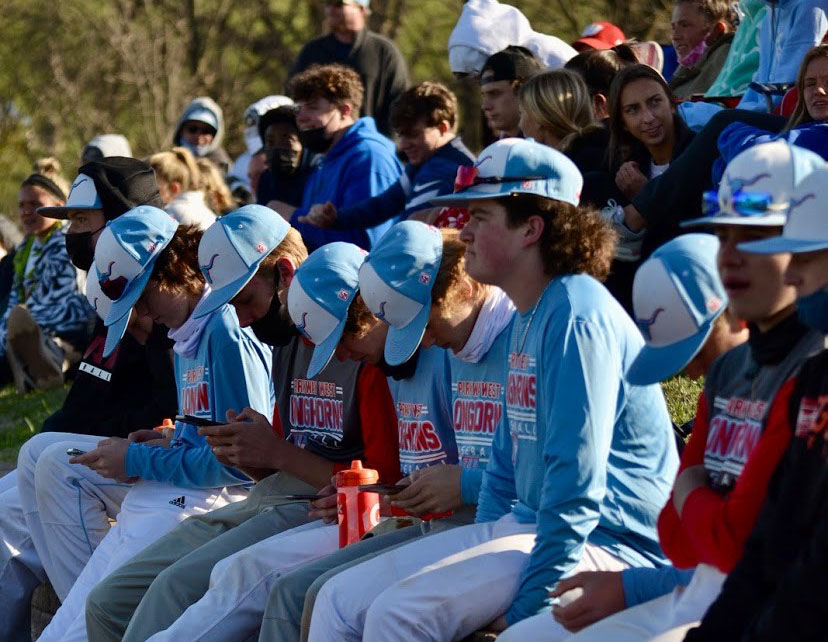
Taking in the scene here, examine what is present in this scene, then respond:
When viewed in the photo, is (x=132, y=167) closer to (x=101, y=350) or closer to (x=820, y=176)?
(x=101, y=350)

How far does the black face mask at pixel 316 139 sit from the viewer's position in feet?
26.5

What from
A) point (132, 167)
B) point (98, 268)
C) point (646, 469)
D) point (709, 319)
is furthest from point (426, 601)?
point (132, 167)

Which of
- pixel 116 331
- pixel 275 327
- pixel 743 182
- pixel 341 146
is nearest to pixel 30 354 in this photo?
pixel 341 146

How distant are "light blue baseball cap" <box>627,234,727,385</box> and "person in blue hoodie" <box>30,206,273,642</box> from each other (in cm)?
221

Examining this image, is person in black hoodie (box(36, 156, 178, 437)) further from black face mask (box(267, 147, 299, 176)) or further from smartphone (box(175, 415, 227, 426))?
black face mask (box(267, 147, 299, 176))

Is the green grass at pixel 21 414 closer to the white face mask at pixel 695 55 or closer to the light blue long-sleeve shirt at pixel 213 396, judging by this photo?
the light blue long-sleeve shirt at pixel 213 396

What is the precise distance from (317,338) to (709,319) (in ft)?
5.89

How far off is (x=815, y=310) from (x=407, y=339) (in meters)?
1.83

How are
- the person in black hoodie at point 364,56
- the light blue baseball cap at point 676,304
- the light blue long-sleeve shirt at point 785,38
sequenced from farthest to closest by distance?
the person in black hoodie at point 364,56 → the light blue long-sleeve shirt at point 785,38 → the light blue baseball cap at point 676,304

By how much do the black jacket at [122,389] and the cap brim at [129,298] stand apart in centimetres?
38

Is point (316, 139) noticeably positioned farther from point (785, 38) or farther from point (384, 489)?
point (384, 489)

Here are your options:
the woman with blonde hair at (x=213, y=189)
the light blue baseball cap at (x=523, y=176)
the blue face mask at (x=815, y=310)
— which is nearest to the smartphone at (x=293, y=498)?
the light blue baseball cap at (x=523, y=176)

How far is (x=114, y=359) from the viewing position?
249 inches

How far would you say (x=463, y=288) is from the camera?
4.58 meters
